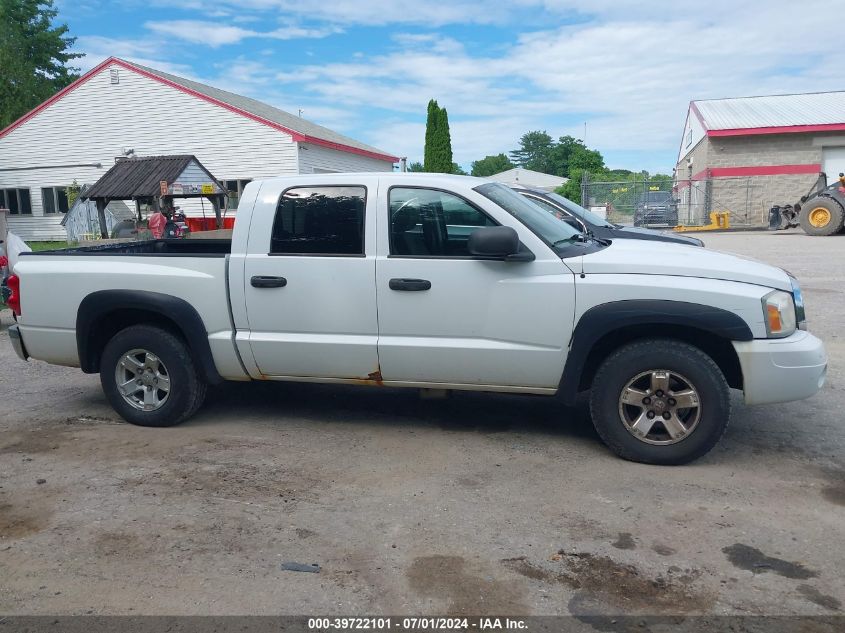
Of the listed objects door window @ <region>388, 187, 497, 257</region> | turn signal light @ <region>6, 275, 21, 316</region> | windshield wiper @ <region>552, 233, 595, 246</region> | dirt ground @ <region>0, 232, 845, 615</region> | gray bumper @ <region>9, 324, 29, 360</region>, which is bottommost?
dirt ground @ <region>0, 232, 845, 615</region>

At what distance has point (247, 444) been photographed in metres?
5.14

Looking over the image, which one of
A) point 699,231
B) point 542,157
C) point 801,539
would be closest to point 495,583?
point 801,539

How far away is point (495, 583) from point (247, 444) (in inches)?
94.7

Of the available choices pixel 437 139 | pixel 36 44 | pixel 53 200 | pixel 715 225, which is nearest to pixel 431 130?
pixel 437 139

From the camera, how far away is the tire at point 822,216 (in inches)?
894

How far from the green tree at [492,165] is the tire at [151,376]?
405 feet

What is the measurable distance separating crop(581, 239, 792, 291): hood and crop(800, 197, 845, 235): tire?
68.1 ft

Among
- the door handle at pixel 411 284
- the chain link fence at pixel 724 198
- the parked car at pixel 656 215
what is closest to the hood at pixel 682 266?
the door handle at pixel 411 284

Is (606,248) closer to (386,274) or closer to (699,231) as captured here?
(386,274)

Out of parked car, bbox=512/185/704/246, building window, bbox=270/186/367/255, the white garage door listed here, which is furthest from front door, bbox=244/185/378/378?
the white garage door

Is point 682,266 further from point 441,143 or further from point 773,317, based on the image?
point 441,143

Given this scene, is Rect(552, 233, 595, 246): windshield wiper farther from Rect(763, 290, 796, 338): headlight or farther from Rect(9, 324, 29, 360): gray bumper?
Rect(9, 324, 29, 360): gray bumper

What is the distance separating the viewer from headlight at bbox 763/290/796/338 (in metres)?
4.37

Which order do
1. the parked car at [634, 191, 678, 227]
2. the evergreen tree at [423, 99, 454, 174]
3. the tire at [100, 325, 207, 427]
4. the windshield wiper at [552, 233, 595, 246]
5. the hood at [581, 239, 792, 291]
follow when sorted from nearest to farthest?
the hood at [581, 239, 792, 291] < the windshield wiper at [552, 233, 595, 246] < the tire at [100, 325, 207, 427] < the parked car at [634, 191, 678, 227] < the evergreen tree at [423, 99, 454, 174]
